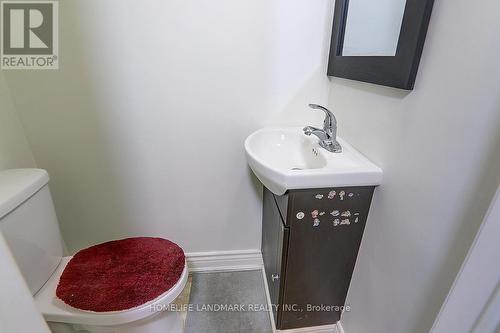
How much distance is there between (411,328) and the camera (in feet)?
2.19

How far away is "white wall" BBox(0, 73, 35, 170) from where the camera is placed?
1.00 meters

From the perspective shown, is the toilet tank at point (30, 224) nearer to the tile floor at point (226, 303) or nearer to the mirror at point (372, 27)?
the tile floor at point (226, 303)

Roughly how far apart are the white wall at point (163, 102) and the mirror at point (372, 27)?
154 millimetres

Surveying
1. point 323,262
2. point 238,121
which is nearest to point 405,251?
point 323,262

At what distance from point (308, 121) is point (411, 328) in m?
0.90

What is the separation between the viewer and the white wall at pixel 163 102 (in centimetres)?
100

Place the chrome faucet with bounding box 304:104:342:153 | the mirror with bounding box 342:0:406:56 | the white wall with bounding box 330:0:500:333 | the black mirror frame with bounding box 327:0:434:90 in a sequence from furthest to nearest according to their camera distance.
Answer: the chrome faucet with bounding box 304:104:342:153 < the mirror with bounding box 342:0:406:56 < the black mirror frame with bounding box 327:0:434:90 < the white wall with bounding box 330:0:500:333

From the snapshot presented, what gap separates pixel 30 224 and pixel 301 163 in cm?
110

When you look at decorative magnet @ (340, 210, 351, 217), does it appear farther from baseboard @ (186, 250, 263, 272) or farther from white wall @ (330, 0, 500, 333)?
baseboard @ (186, 250, 263, 272)

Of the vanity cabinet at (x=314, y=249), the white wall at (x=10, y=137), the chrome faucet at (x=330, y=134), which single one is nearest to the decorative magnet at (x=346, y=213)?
the vanity cabinet at (x=314, y=249)

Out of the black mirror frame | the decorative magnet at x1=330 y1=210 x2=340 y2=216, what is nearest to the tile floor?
the decorative magnet at x1=330 y1=210 x2=340 y2=216

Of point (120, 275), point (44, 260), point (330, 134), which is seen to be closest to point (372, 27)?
point (330, 134)

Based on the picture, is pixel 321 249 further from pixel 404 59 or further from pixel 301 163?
pixel 404 59

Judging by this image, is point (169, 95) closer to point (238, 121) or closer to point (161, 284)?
point (238, 121)
